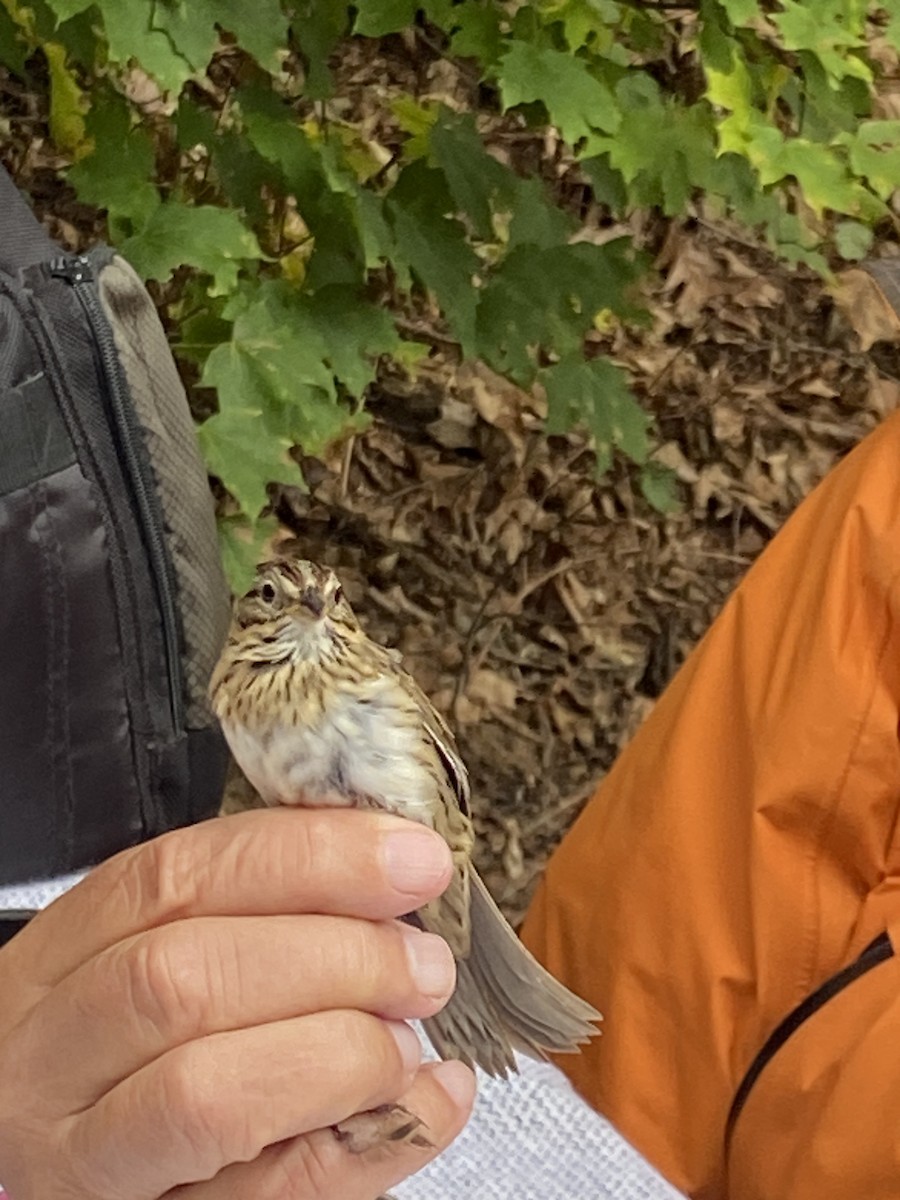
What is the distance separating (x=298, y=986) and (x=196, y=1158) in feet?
0.40

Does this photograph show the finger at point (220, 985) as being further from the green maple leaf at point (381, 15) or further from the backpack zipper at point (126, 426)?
the green maple leaf at point (381, 15)

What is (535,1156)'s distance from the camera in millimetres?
1109

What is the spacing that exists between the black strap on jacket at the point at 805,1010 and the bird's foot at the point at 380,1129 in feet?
1.94

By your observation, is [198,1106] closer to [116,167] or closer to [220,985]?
[220,985]

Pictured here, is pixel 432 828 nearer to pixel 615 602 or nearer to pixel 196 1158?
pixel 196 1158

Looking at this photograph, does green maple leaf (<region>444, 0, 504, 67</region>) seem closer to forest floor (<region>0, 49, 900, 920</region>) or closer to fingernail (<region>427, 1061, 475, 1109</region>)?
forest floor (<region>0, 49, 900, 920</region>)

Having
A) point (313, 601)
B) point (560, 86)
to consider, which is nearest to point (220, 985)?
point (313, 601)

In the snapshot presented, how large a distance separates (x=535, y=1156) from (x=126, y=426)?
672 mm

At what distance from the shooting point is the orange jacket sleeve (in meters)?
1.31

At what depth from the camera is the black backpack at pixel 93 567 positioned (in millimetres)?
1095

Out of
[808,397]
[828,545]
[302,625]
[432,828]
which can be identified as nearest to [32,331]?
[302,625]

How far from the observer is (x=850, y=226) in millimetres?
2293

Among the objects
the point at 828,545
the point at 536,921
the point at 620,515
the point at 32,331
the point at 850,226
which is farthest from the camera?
the point at 620,515

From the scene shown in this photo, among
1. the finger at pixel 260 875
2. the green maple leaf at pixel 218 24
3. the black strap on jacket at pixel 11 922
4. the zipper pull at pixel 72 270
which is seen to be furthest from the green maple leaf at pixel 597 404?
the finger at pixel 260 875
